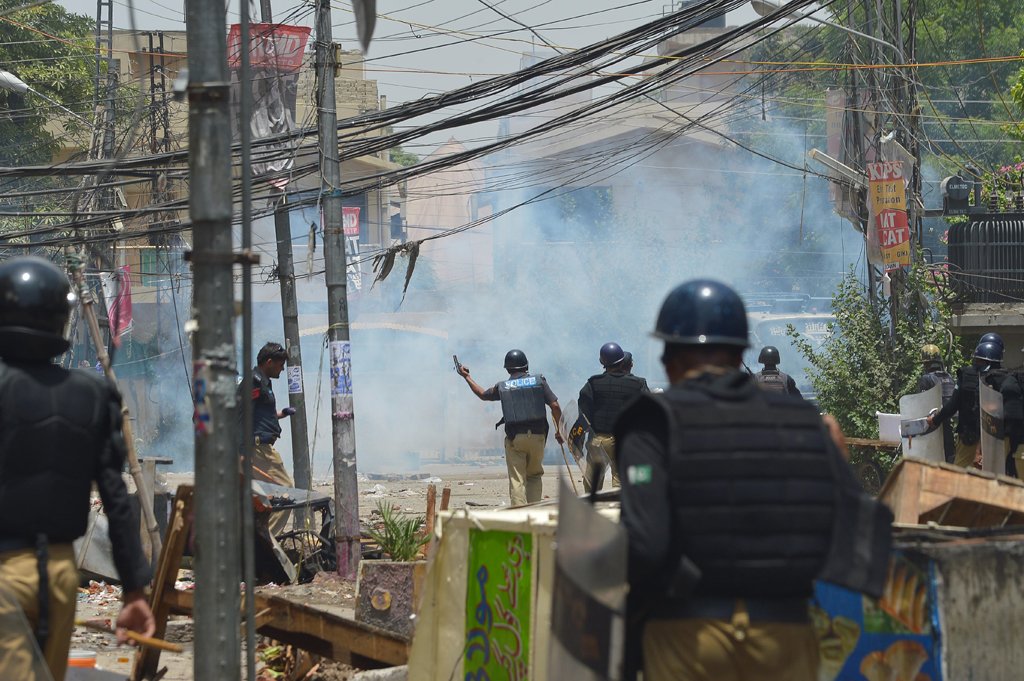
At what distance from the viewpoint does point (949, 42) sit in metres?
47.6

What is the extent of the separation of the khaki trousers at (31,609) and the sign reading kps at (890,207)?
14.0 metres

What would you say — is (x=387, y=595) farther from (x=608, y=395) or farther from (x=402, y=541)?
(x=608, y=395)

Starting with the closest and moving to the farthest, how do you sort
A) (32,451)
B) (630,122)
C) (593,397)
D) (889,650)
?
(32,451) < (889,650) < (593,397) < (630,122)

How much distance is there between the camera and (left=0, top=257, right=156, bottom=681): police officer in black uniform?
11.7ft

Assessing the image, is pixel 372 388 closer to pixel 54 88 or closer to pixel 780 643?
pixel 54 88

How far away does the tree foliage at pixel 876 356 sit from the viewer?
1656cm

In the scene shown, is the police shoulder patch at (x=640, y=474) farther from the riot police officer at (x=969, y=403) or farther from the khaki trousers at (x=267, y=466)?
the riot police officer at (x=969, y=403)

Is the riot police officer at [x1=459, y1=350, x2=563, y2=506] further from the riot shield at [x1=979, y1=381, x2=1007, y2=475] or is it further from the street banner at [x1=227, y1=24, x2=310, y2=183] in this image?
the riot shield at [x1=979, y1=381, x2=1007, y2=475]

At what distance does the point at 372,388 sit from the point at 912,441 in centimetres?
2413

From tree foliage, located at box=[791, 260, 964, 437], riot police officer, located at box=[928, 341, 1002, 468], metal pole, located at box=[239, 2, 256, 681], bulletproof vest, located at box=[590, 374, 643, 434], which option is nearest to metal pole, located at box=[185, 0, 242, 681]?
metal pole, located at box=[239, 2, 256, 681]

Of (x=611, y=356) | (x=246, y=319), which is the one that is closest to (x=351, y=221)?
(x=611, y=356)

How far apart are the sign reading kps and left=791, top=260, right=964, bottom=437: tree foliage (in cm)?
83

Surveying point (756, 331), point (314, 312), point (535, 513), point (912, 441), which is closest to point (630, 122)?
point (756, 331)

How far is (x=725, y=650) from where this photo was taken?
9.97 feet
